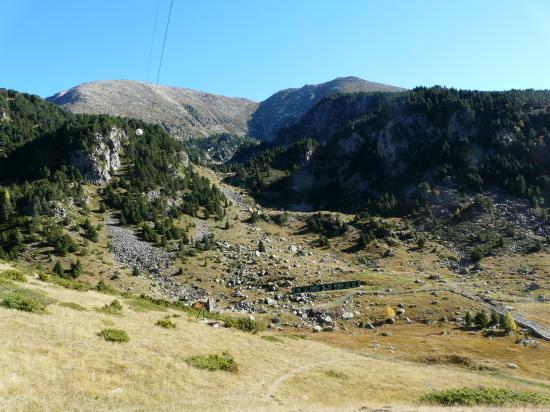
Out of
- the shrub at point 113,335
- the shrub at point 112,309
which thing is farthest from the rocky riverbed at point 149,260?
the shrub at point 113,335

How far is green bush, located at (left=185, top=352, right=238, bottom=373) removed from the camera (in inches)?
957

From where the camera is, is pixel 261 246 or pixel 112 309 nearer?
pixel 112 309

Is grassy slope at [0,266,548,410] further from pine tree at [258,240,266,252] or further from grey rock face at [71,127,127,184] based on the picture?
grey rock face at [71,127,127,184]

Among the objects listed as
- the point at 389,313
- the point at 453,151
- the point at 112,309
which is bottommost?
the point at 389,313

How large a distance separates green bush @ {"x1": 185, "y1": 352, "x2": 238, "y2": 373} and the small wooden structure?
59.3 meters

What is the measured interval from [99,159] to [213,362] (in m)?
126

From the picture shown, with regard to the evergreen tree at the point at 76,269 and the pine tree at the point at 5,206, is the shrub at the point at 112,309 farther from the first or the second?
the pine tree at the point at 5,206

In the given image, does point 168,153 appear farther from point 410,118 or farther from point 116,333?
point 116,333

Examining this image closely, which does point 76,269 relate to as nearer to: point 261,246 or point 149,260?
point 149,260

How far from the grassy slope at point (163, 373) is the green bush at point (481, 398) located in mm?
1612

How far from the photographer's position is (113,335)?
2502 cm

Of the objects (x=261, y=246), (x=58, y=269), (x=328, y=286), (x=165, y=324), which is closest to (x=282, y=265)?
(x=261, y=246)

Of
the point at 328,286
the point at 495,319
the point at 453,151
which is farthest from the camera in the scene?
the point at 453,151

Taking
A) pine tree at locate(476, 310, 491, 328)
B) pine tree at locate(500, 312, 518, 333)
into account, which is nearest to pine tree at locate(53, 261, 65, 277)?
pine tree at locate(476, 310, 491, 328)
